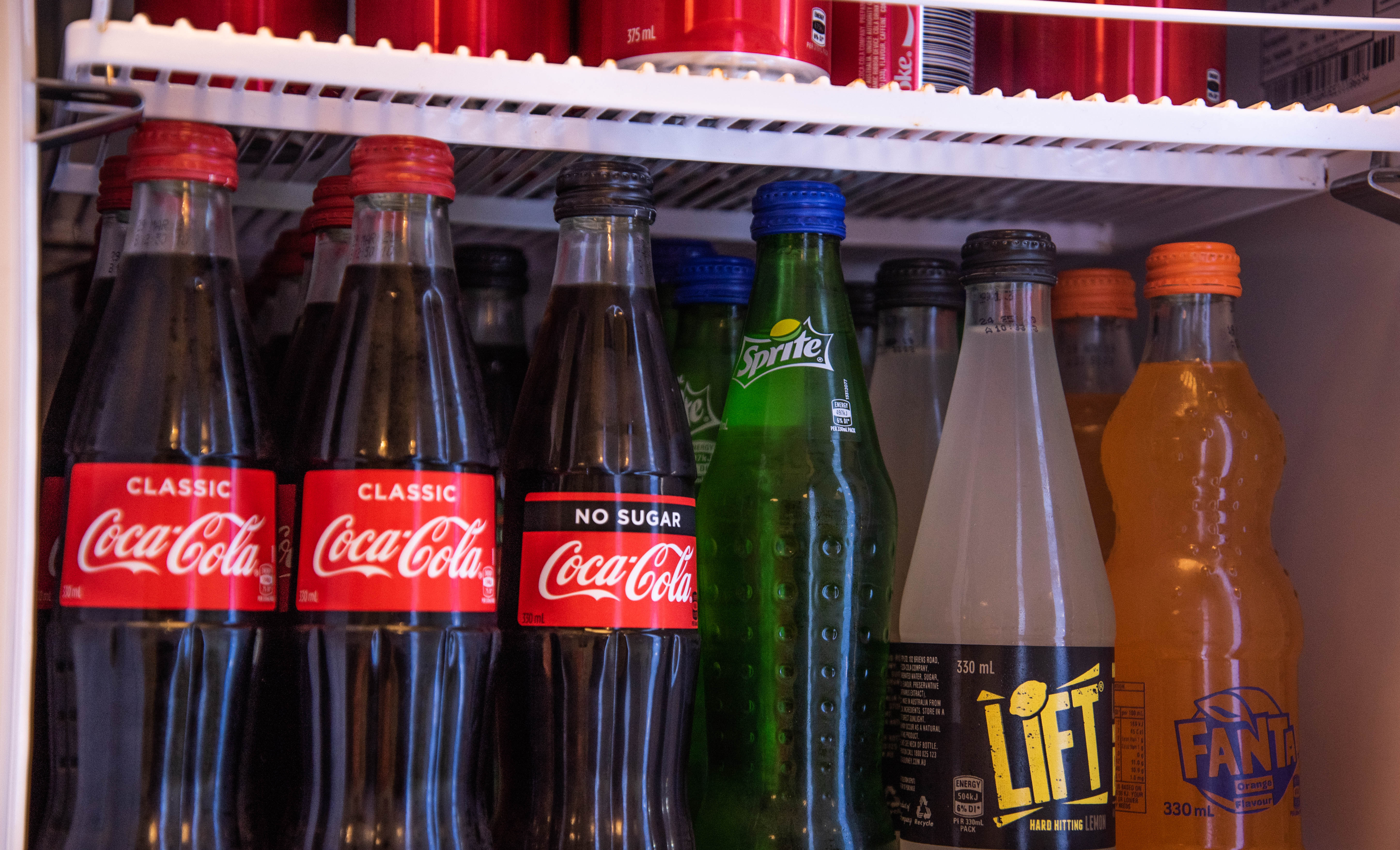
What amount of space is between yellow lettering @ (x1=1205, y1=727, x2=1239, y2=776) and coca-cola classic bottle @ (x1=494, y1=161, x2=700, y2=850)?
412mm

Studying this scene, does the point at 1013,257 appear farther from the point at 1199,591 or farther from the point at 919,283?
the point at 1199,591

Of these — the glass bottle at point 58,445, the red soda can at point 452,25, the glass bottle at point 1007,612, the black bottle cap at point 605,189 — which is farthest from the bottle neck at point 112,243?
the glass bottle at point 1007,612

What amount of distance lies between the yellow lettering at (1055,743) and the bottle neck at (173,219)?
2.19 feet

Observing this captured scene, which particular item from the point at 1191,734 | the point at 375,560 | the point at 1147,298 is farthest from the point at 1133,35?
the point at 375,560

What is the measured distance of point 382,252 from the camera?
2.72 ft

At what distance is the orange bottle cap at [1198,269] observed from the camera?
3.30 ft

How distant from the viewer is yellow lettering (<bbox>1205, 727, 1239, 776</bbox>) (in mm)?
939

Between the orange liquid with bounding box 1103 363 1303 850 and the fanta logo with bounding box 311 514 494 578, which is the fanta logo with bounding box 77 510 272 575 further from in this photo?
the orange liquid with bounding box 1103 363 1303 850

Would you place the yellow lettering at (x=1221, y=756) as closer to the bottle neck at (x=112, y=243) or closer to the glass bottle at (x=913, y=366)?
the glass bottle at (x=913, y=366)

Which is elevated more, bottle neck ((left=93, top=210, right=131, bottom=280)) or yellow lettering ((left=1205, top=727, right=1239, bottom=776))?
bottle neck ((left=93, top=210, right=131, bottom=280))

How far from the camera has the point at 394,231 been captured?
83 cm

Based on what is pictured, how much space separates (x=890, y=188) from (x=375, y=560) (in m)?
0.57

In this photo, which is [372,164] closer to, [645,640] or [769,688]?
[645,640]

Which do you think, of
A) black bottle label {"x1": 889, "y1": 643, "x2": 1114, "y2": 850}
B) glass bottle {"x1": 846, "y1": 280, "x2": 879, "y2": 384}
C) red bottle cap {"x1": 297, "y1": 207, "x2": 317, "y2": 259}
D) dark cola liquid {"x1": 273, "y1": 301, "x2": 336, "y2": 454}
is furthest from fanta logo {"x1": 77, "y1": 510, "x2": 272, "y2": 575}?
glass bottle {"x1": 846, "y1": 280, "x2": 879, "y2": 384}
